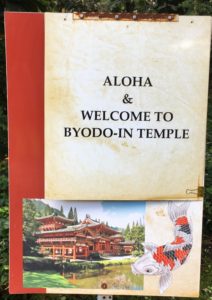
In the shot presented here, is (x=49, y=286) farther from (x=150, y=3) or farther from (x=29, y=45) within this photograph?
(x=150, y=3)

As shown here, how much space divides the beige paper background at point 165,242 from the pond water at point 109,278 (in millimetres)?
29

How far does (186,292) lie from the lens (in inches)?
97.2

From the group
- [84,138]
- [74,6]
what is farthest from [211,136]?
[74,6]

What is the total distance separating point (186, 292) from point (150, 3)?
7.01m

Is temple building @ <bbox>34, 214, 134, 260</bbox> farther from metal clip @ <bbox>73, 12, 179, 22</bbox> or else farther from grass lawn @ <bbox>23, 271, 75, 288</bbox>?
metal clip @ <bbox>73, 12, 179, 22</bbox>

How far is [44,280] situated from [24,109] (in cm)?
98

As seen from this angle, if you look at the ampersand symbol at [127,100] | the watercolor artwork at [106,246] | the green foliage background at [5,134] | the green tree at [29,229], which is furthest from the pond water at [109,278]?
the ampersand symbol at [127,100]

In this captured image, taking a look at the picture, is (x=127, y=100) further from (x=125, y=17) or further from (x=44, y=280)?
(x=44, y=280)

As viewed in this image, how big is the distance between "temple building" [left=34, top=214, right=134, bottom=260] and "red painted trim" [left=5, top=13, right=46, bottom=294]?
0.49 feet

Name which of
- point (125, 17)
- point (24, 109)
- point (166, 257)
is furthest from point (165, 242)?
point (125, 17)

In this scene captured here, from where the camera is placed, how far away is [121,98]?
2268 mm

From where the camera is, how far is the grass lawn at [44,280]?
2473mm

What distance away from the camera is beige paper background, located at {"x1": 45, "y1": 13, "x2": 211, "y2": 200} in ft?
7.28

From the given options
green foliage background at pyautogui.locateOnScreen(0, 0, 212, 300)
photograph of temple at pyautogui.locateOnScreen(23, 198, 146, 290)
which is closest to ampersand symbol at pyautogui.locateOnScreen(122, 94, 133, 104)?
photograph of temple at pyautogui.locateOnScreen(23, 198, 146, 290)
